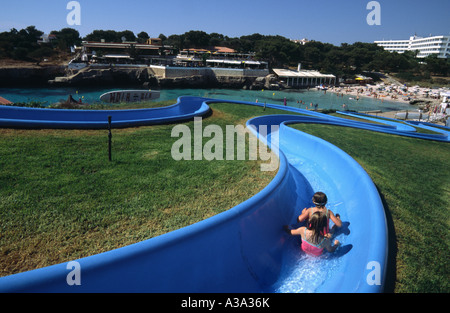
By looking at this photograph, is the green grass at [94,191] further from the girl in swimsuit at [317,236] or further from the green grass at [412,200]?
the green grass at [412,200]

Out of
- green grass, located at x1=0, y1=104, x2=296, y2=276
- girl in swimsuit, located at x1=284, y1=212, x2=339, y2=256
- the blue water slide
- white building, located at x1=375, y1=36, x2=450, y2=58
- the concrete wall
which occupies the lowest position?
girl in swimsuit, located at x1=284, y1=212, x2=339, y2=256

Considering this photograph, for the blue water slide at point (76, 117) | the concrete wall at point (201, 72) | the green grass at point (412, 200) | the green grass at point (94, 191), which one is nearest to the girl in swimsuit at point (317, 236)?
the green grass at point (412, 200)

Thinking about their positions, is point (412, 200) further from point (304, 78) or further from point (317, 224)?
point (304, 78)

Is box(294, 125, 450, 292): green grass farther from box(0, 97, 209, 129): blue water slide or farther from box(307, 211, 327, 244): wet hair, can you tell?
box(0, 97, 209, 129): blue water slide

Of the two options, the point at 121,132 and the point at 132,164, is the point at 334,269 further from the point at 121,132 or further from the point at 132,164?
the point at 121,132

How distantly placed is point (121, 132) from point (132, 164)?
3096mm

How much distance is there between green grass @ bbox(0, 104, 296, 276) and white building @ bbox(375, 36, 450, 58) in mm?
162914

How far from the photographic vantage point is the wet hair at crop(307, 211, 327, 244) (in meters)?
5.04

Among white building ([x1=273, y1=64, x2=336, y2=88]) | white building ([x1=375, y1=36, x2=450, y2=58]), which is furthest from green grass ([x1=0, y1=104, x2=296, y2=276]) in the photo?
white building ([x1=375, y1=36, x2=450, y2=58])

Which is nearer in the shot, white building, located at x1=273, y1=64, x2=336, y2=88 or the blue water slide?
the blue water slide

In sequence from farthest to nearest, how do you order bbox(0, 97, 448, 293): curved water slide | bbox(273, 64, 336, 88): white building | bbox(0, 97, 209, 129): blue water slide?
bbox(273, 64, 336, 88): white building, bbox(0, 97, 209, 129): blue water slide, bbox(0, 97, 448, 293): curved water slide

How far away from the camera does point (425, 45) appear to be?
141 metres

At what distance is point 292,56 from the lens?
8200 centimetres
